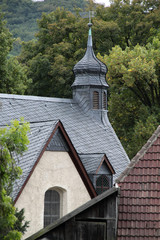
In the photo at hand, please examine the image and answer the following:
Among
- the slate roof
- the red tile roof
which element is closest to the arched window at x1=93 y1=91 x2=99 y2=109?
the slate roof

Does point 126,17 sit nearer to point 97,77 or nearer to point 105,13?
point 105,13

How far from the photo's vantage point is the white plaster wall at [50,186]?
21.3 metres

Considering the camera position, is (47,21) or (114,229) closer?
(114,229)

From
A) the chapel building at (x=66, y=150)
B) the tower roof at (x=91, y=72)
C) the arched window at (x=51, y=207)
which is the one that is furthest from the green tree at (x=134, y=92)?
the arched window at (x=51, y=207)

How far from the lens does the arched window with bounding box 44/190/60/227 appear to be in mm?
22234

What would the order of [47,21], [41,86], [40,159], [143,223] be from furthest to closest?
[47,21] < [41,86] < [40,159] < [143,223]

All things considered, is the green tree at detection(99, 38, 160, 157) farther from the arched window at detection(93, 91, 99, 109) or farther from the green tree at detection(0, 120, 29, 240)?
the green tree at detection(0, 120, 29, 240)

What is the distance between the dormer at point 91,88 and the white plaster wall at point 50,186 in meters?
8.76

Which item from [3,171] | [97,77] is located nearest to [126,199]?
[3,171]

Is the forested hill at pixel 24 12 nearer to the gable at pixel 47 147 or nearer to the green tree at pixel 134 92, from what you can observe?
the green tree at pixel 134 92

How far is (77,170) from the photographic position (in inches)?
907

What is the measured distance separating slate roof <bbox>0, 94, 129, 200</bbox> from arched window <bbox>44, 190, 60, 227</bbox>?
2.65 m

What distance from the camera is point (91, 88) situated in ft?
105

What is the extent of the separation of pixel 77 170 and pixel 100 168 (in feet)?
8.56
